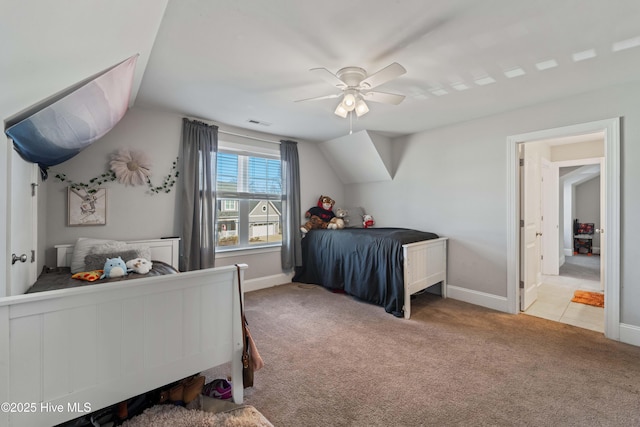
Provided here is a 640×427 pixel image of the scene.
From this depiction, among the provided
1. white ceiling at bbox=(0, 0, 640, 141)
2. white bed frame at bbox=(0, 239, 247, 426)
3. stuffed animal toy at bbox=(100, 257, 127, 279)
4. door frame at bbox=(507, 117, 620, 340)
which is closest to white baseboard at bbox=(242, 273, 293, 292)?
stuffed animal toy at bbox=(100, 257, 127, 279)

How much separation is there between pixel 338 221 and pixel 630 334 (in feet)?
10.5

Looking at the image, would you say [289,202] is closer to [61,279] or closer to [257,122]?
[257,122]

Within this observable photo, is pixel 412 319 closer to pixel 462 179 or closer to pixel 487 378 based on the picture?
pixel 487 378

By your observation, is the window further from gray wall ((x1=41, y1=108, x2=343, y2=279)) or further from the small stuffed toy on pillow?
the small stuffed toy on pillow

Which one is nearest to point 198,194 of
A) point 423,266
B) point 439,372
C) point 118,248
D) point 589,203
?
point 118,248

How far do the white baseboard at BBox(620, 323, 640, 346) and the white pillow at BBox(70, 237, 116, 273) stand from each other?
4695 millimetres

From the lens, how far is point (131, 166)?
9.59 feet

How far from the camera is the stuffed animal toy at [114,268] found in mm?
2127

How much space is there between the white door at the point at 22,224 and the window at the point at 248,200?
178 centimetres

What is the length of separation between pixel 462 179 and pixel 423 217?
72cm

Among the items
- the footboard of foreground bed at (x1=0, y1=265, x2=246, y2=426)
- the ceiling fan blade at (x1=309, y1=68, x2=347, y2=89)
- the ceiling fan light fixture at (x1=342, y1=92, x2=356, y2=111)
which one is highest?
the ceiling fan blade at (x1=309, y1=68, x2=347, y2=89)

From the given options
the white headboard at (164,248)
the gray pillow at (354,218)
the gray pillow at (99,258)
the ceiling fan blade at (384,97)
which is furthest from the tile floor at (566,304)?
the gray pillow at (99,258)

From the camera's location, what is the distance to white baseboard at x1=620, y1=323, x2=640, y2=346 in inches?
92.7

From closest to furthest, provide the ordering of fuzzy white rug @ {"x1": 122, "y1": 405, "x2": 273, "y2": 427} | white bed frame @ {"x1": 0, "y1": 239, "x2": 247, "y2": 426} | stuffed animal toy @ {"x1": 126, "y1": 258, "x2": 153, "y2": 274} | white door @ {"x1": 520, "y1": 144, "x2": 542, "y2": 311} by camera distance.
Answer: white bed frame @ {"x1": 0, "y1": 239, "x2": 247, "y2": 426}, fuzzy white rug @ {"x1": 122, "y1": 405, "x2": 273, "y2": 427}, stuffed animal toy @ {"x1": 126, "y1": 258, "x2": 153, "y2": 274}, white door @ {"x1": 520, "y1": 144, "x2": 542, "y2": 311}
